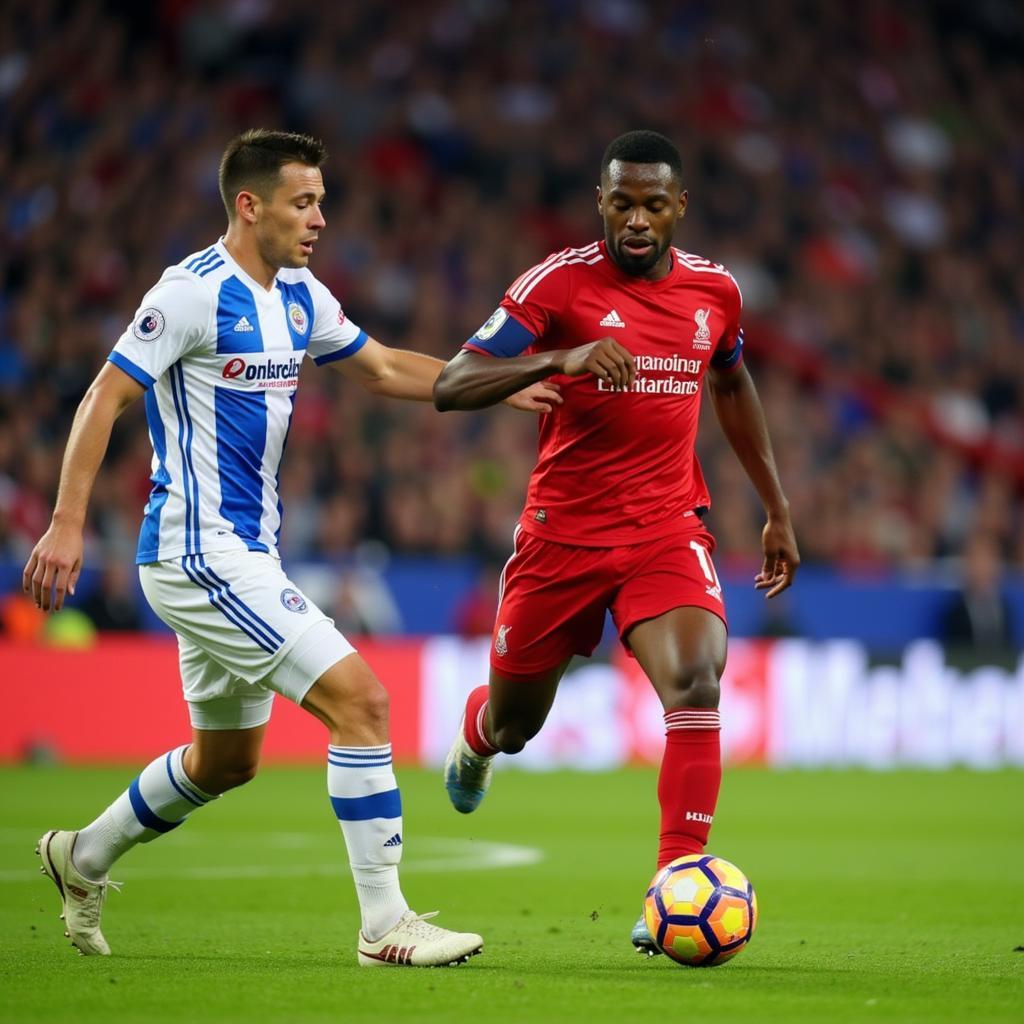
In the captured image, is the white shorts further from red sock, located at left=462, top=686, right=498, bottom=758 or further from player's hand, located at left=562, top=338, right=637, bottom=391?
red sock, located at left=462, top=686, right=498, bottom=758

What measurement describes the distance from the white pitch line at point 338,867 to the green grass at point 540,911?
0.04 m

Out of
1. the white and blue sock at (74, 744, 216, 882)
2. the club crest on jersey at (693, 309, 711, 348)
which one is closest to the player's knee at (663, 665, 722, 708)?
the club crest on jersey at (693, 309, 711, 348)

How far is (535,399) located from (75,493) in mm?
1599

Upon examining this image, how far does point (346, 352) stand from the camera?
6.75 metres

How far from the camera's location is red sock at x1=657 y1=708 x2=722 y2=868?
614cm

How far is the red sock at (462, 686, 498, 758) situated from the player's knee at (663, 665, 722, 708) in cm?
154

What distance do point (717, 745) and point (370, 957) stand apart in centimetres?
129

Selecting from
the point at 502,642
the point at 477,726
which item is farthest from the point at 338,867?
the point at 502,642

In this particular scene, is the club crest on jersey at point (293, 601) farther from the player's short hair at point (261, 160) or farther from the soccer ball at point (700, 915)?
the soccer ball at point (700, 915)

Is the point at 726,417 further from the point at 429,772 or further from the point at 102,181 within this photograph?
the point at 102,181

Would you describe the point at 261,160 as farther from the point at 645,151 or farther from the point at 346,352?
the point at 645,151

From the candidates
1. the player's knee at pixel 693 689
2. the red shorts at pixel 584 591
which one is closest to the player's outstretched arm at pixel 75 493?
the red shorts at pixel 584 591

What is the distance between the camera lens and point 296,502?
1688 cm

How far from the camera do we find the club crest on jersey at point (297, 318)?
6.32 m
